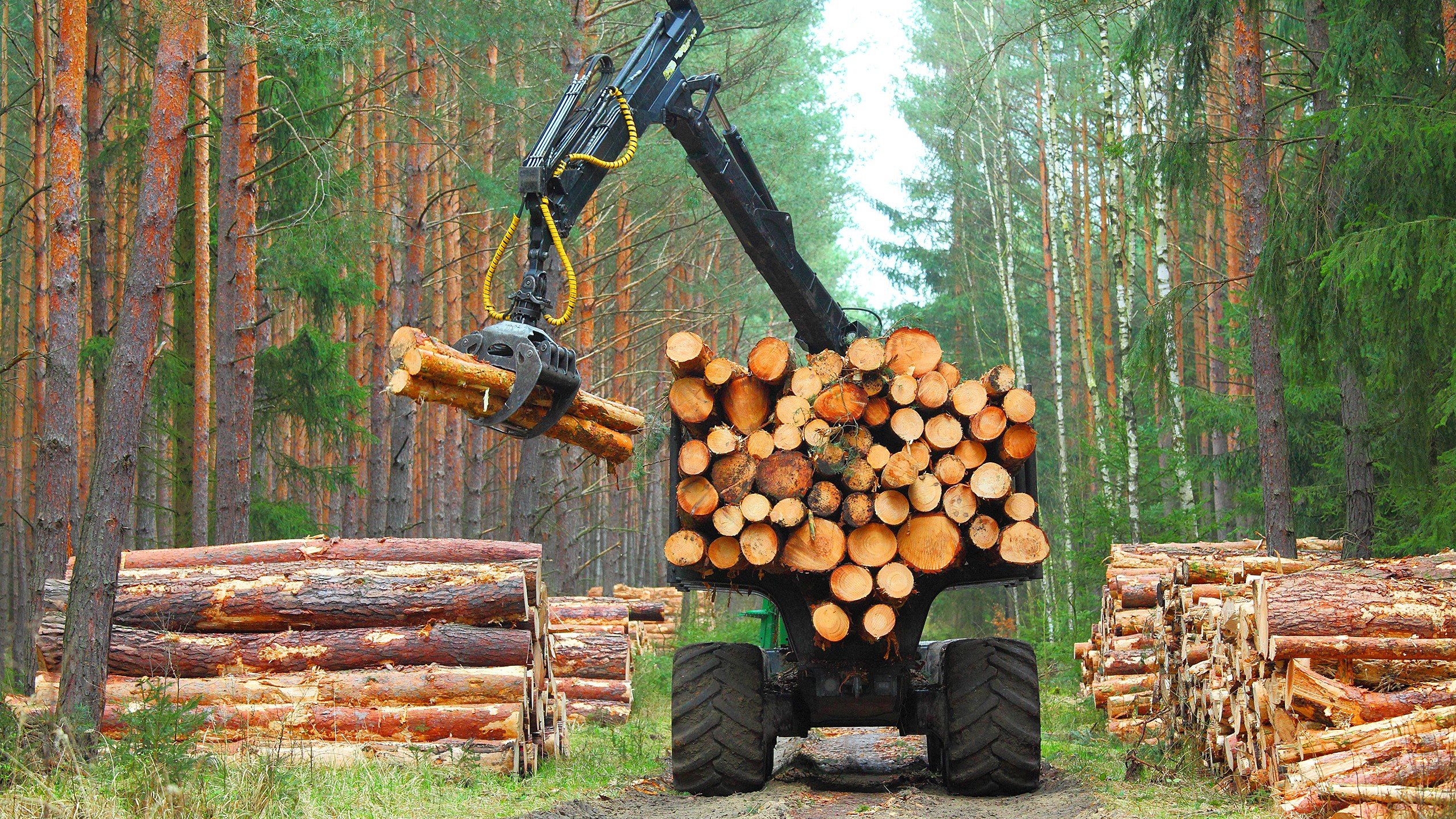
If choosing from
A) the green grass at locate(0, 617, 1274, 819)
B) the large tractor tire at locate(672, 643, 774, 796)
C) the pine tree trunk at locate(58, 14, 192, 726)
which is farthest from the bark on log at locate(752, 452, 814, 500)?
the pine tree trunk at locate(58, 14, 192, 726)

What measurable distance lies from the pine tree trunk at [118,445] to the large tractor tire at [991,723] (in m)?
4.90

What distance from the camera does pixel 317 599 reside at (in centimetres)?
827

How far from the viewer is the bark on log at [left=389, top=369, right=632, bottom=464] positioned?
570 centimetres

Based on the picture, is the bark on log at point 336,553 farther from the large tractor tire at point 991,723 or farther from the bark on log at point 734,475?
the large tractor tire at point 991,723

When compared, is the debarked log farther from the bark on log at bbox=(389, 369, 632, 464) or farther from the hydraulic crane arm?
the hydraulic crane arm

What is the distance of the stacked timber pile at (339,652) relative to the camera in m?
7.75

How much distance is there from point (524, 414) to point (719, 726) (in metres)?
2.37

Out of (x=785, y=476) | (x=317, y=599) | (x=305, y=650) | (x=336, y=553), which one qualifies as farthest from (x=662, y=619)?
(x=785, y=476)

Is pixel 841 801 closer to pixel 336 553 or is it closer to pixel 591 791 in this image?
pixel 591 791

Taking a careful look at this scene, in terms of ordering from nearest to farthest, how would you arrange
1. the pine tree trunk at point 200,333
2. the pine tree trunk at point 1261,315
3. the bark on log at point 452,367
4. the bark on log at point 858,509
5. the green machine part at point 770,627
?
the bark on log at point 452,367 < the bark on log at point 858,509 < the green machine part at point 770,627 < the pine tree trunk at point 1261,315 < the pine tree trunk at point 200,333

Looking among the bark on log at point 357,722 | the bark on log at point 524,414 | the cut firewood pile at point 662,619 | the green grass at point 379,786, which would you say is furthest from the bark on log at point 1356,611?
the cut firewood pile at point 662,619

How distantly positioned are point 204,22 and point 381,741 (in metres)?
6.25

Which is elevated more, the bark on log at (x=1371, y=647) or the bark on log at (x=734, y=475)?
the bark on log at (x=734, y=475)

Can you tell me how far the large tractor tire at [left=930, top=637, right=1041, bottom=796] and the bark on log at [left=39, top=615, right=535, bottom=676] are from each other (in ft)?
9.53
